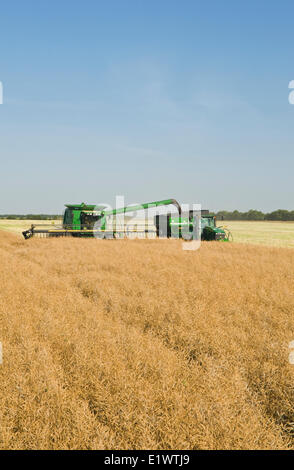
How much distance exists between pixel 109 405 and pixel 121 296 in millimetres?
3593

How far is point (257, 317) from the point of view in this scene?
4.82m

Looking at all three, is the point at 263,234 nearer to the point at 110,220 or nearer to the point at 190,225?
the point at 190,225

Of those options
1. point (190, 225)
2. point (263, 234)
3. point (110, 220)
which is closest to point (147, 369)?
point (190, 225)

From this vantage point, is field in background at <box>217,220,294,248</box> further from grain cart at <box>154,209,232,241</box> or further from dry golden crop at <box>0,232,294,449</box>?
dry golden crop at <box>0,232,294,449</box>

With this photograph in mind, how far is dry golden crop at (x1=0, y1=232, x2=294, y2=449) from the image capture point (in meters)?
2.24

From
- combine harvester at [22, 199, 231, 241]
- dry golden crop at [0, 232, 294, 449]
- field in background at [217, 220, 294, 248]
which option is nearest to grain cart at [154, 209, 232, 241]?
combine harvester at [22, 199, 231, 241]

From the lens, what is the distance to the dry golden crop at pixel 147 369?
224 cm

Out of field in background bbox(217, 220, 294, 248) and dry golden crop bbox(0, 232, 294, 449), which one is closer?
dry golden crop bbox(0, 232, 294, 449)

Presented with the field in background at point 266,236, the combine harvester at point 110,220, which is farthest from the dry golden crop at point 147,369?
the field in background at point 266,236

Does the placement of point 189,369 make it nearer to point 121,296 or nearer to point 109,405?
point 109,405

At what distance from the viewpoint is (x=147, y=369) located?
3.10 m

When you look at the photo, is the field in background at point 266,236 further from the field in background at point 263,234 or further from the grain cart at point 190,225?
the grain cart at point 190,225

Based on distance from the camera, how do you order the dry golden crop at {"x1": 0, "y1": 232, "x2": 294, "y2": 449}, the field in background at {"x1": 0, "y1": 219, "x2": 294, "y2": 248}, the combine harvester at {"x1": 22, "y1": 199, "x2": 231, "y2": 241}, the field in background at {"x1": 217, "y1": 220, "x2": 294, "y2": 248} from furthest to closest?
the field in background at {"x1": 0, "y1": 219, "x2": 294, "y2": 248}, the field in background at {"x1": 217, "y1": 220, "x2": 294, "y2": 248}, the combine harvester at {"x1": 22, "y1": 199, "x2": 231, "y2": 241}, the dry golden crop at {"x1": 0, "y1": 232, "x2": 294, "y2": 449}

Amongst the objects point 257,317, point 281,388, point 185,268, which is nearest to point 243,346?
point 281,388
